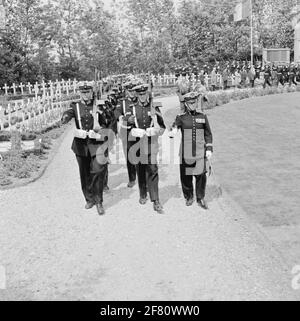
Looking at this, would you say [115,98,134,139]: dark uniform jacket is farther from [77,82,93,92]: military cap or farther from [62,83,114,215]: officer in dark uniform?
[77,82,93,92]: military cap

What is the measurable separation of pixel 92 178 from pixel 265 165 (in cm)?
430

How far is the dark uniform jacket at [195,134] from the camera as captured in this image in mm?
7801

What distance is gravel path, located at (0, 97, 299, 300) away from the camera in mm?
5031

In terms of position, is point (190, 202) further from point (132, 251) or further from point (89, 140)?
point (132, 251)

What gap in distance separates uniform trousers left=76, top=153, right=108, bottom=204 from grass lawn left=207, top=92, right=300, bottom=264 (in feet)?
7.26

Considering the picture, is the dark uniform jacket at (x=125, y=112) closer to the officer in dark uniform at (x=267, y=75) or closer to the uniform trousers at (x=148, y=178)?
the uniform trousers at (x=148, y=178)

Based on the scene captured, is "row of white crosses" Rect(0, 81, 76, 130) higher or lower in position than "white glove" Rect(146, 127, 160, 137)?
lower

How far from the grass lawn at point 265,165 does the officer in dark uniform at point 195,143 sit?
2.56 feet

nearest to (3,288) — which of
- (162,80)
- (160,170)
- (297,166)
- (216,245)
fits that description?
(216,245)

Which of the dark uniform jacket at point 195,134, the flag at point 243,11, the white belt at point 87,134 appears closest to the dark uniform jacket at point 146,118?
the dark uniform jacket at point 195,134

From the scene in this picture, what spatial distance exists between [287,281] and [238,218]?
216 cm

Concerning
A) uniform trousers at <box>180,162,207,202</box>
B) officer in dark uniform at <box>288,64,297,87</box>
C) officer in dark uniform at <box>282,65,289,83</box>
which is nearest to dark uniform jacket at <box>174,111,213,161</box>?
uniform trousers at <box>180,162,207,202</box>
